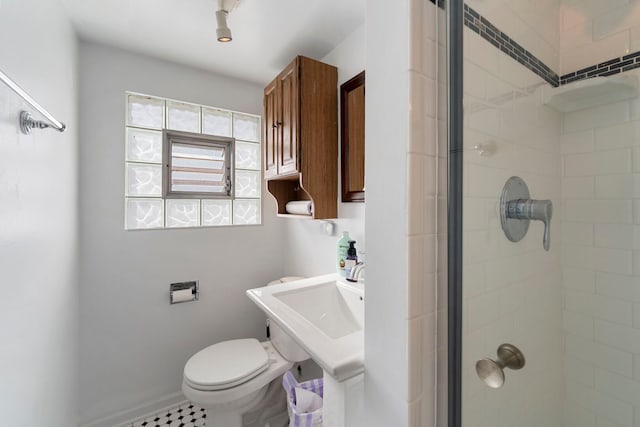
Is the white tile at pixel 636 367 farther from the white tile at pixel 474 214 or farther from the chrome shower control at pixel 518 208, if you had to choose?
the white tile at pixel 474 214

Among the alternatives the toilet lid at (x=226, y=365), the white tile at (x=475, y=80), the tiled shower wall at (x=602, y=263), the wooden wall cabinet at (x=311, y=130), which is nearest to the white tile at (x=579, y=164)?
the tiled shower wall at (x=602, y=263)

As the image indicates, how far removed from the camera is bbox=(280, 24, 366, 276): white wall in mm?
1515

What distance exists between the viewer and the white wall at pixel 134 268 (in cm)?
162

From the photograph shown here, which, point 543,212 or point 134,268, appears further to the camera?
point 134,268

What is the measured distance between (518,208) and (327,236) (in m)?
1.15

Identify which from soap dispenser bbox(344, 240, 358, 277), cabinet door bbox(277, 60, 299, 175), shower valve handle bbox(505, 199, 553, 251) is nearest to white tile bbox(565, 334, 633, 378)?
shower valve handle bbox(505, 199, 553, 251)

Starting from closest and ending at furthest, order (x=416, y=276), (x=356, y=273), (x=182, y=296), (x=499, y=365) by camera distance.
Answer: (x=416, y=276), (x=499, y=365), (x=356, y=273), (x=182, y=296)

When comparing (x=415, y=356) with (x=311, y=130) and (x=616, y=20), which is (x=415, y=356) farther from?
(x=311, y=130)

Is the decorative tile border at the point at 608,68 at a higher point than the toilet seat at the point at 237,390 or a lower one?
higher

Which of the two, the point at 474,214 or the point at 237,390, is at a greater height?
the point at 474,214

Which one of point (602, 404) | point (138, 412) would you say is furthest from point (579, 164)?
point (138, 412)

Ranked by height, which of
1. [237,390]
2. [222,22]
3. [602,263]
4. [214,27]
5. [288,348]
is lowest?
[237,390]

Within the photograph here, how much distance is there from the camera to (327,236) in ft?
5.83

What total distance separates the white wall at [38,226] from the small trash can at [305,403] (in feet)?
2.75
